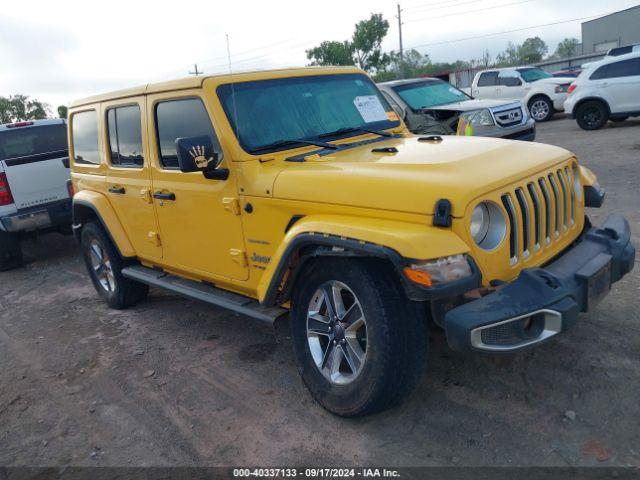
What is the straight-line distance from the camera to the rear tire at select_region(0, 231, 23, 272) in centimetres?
754

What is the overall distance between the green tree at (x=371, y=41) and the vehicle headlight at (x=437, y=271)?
50730 mm

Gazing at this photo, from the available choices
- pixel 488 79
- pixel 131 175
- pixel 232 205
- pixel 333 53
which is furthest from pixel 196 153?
pixel 333 53

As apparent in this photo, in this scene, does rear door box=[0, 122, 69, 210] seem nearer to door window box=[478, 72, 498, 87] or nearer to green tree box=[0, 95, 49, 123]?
door window box=[478, 72, 498, 87]

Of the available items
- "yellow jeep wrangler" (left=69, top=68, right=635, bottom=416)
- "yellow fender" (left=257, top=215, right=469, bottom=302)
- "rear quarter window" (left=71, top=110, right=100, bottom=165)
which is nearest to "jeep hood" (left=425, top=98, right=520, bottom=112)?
"yellow jeep wrangler" (left=69, top=68, right=635, bottom=416)

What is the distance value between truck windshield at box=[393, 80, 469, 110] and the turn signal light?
6556mm

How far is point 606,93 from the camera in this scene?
12.9 metres

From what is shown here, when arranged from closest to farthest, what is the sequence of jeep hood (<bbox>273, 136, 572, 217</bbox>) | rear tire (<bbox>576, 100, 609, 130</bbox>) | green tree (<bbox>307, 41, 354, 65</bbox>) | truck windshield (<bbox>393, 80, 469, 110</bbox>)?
jeep hood (<bbox>273, 136, 572, 217</bbox>) → truck windshield (<bbox>393, 80, 469, 110</bbox>) → rear tire (<bbox>576, 100, 609, 130</bbox>) → green tree (<bbox>307, 41, 354, 65</bbox>)

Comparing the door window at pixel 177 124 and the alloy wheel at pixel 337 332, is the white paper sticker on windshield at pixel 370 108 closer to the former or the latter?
the door window at pixel 177 124

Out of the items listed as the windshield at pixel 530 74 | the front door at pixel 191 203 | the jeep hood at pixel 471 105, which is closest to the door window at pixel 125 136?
the front door at pixel 191 203

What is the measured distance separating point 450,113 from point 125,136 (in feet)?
21.9

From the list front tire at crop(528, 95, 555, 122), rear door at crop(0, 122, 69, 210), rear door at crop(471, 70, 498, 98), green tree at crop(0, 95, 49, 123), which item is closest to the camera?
rear door at crop(0, 122, 69, 210)

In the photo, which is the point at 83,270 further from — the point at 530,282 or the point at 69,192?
the point at 530,282

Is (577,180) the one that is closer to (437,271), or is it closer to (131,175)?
(437,271)

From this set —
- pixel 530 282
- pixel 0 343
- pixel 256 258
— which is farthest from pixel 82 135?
pixel 530 282
